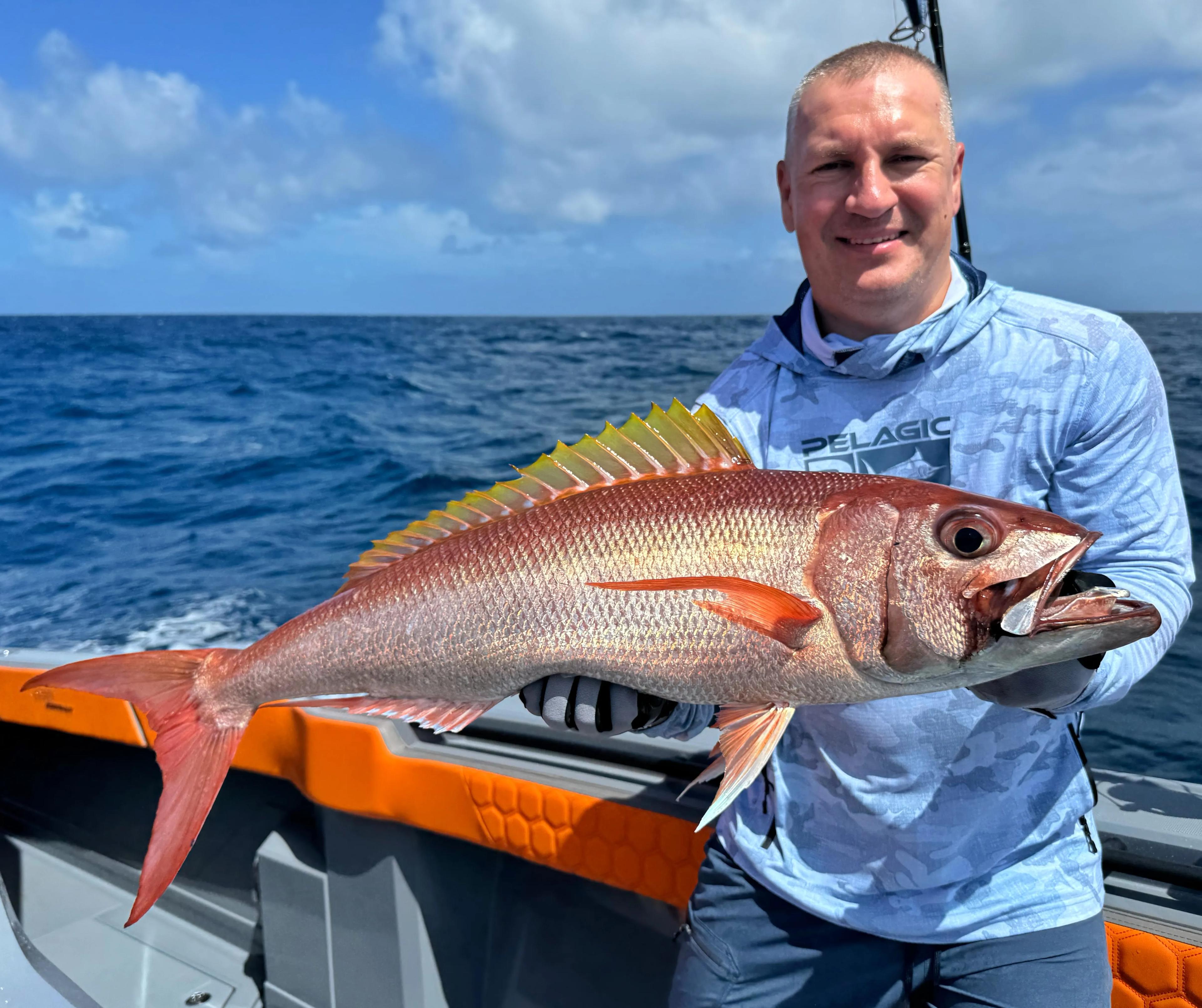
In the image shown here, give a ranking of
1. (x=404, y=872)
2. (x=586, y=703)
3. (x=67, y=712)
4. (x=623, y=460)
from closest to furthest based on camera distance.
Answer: (x=586, y=703), (x=623, y=460), (x=404, y=872), (x=67, y=712)

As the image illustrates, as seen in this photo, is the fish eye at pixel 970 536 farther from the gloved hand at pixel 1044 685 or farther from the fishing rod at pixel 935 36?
the fishing rod at pixel 935 36

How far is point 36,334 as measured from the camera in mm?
50375

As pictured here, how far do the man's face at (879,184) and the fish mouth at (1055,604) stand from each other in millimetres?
961

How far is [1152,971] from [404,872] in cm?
240

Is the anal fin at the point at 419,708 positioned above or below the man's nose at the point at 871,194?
below

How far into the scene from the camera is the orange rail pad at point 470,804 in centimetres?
265

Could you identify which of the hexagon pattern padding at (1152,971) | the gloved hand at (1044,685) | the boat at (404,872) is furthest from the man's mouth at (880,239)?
the hexagon pattern padding at (1152,971)

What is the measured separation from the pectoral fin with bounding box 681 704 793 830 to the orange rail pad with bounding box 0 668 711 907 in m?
0.99

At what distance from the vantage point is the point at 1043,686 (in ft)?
5.21

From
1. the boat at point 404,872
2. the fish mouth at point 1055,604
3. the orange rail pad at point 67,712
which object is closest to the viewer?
→ the fish mouth at point 1055,604

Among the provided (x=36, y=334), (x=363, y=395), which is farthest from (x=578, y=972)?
(x=36, y=334)

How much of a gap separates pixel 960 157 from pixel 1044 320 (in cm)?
55

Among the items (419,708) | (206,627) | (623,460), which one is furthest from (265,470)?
(623,460)

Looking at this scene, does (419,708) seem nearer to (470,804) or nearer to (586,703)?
(586,703)
